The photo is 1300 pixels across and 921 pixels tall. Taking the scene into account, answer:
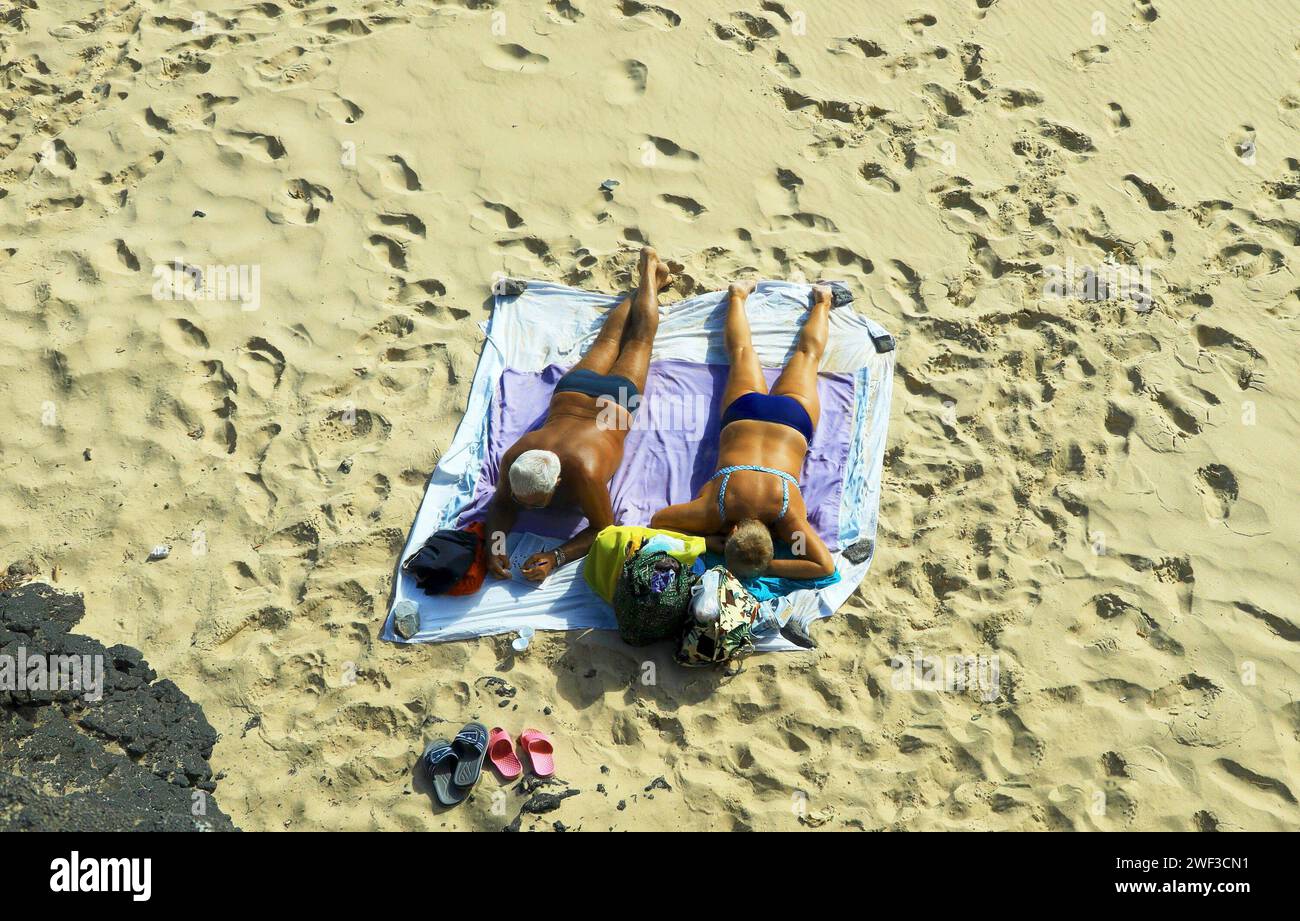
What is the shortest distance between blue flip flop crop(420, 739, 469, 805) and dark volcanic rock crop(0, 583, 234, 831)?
876mm

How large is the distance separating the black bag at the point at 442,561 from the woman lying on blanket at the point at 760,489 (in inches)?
38.4

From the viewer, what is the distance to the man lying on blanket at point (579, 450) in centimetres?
573

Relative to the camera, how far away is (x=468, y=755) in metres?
5.14

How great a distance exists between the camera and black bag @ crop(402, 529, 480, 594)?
5.67 m

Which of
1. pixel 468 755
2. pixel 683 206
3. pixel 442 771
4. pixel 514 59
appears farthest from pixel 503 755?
pixel 514 59

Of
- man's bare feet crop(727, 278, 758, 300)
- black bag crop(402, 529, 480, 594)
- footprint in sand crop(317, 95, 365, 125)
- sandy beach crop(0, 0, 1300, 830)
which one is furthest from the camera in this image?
footprint in sand crop(317, 95, 365, 125)

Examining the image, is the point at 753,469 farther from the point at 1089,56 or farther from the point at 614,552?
the point at 1089,56

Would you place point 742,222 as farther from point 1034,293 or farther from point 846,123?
point 1034,293

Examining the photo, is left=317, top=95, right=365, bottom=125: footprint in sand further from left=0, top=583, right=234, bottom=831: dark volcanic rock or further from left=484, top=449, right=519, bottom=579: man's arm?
left=0, top=583, right=234, bottom=831: dark volcanic rock

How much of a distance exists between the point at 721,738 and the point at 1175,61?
240 inches

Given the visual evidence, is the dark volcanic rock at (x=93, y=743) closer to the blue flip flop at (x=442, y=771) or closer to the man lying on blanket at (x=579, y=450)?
the blue flip flop at (x=442, y=771)

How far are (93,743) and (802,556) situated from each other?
11.2 feet

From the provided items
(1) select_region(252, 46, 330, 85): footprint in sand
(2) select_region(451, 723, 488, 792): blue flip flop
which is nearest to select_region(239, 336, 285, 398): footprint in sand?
(1) select_region(252, 46, 330, 85): footprint in sand

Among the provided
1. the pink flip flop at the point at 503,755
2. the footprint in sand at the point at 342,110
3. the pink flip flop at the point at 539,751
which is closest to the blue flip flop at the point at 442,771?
the pink flip flop at the point at 503,755
